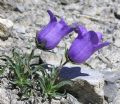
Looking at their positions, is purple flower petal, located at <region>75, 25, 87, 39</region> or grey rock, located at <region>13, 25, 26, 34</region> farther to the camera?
grey rock, located at <region>13, 25, 26, 34</region>

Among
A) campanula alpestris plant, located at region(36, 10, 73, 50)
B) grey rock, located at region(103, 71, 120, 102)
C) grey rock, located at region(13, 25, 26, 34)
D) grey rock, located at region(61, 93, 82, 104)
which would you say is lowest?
grey rock, located at region(61, 93, 82, 104)

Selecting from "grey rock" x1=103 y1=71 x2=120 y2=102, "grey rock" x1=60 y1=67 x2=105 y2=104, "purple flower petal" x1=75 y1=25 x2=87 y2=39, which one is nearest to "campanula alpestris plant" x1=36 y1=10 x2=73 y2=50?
"purple flower petal" x1=75 y1=25 x2=87 y2=39

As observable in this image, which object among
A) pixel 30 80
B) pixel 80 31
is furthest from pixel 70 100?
pixel 80 31

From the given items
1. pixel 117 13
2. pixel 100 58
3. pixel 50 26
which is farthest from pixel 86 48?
pixel 117 13

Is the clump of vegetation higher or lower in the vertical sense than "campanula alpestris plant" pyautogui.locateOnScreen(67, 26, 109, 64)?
lower

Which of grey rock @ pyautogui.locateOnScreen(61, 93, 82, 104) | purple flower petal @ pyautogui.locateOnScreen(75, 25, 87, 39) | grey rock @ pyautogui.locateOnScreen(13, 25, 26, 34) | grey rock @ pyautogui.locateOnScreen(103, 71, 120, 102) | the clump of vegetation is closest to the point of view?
purple flower petal @ pyautogui.locateOnScreen(75, 25, 87, 39)

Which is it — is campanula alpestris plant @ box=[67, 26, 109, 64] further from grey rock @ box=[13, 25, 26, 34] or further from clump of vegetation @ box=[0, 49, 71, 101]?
grey rock @ box=[13, 25, 26, 34]

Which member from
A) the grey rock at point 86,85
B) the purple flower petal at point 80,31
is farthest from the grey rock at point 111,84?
the purple flower petal at point 80,31

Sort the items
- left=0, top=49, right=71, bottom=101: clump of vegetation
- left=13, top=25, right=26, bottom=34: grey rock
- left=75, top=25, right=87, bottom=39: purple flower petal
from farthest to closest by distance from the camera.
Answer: left=13, top=25, right=26, bottom=34: grey rock → left=0, top=49, right=71, bottom=101: clump of vegetation → left=75, top=25, right=87, bottom=39: purple flower petal
